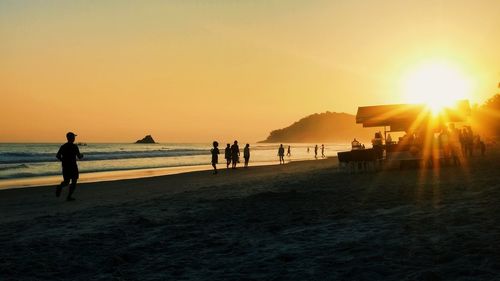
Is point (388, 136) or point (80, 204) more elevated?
point (388, 136)

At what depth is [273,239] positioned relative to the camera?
265 inches

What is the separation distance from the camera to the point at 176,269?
538cm

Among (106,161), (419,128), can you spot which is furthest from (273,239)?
(106,161)

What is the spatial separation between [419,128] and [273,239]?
15084 mm

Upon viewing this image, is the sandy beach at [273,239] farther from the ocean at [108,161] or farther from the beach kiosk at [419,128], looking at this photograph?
the ocean at [108,161]

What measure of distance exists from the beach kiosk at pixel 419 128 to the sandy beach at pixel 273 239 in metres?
7.77

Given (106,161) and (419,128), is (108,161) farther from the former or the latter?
(419,128)

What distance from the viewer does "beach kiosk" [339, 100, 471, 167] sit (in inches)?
738

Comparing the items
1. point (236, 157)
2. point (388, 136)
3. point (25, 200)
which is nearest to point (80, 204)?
point (25, 200)

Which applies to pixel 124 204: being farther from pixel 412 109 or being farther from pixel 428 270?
pixel 412 109

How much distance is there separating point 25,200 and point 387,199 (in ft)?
38.4

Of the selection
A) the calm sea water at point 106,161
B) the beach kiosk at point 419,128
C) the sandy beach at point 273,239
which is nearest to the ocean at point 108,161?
the calm sea water at point 106,161

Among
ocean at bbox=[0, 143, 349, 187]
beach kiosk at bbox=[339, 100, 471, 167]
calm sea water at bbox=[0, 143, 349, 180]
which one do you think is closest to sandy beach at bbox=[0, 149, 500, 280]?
beach kiosk at bbox=[339, 100, 471, 167]

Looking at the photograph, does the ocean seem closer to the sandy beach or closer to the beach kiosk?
the beach kiosk
